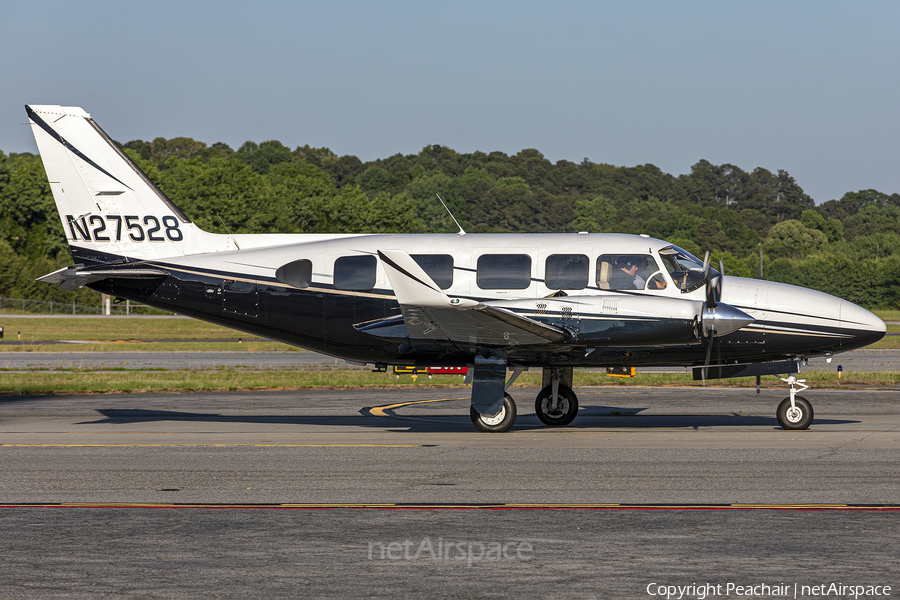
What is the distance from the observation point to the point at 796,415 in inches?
627

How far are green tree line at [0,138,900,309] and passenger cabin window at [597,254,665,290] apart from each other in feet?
177

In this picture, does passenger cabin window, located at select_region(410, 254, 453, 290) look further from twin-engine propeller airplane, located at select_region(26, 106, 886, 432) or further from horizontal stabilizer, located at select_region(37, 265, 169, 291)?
horizontal stabilizer, located at select_region(37, 265, 169, 291)

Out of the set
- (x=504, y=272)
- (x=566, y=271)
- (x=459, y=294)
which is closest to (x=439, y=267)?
(x=459, y=294)

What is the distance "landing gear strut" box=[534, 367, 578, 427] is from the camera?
17141mm

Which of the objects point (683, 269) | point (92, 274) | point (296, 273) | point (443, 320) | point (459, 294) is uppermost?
point (683, 269)

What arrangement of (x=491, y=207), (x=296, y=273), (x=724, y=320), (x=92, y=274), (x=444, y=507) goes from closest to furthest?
1. (x=444, y=507)
2. (x=724, y=320)
3. (x=92, y=274)
4. (x=296, y=273)
5. (x=491, y=207)

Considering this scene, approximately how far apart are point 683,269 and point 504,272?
10.7 feet

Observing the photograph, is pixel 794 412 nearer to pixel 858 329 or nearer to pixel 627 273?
pixel 858 329

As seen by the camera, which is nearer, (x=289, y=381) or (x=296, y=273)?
(x=296, y=273)

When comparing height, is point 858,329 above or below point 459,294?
below

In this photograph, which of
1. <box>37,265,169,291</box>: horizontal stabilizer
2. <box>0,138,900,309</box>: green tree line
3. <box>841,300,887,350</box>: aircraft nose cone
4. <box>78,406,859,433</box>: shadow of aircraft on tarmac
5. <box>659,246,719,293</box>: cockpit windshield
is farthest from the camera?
<box>0,138,900,309</box>: green tree line

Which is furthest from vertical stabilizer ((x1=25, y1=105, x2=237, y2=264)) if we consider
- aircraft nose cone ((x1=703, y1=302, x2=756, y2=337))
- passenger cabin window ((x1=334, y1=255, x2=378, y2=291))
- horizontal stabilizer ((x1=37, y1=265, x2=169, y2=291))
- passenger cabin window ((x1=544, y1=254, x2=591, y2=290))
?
aircraft nose cone ((x1=703, y1=302, x2=756, y2=337))

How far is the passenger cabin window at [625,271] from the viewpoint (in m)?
16.0

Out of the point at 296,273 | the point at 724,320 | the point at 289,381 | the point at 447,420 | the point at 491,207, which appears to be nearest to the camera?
the point at 724,320
